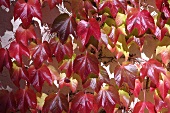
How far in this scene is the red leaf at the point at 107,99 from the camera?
1.37 metres

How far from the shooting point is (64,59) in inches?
57.5

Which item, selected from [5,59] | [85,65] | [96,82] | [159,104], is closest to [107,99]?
[96,82]

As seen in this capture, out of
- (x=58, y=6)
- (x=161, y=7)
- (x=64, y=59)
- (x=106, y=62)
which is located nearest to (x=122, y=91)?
(x=106, y=62)

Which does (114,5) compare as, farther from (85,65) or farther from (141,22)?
(85,65)

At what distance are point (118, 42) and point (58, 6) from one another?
0.38 metres

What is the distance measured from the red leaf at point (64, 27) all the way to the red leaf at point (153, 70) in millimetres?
397

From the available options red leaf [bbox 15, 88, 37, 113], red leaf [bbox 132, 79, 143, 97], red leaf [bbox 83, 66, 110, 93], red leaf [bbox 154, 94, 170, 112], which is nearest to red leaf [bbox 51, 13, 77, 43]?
red leaf [bbox 83, 66, 110, 93]

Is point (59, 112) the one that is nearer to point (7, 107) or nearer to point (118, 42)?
point (7, 107)

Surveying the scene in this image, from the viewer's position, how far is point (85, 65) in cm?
132

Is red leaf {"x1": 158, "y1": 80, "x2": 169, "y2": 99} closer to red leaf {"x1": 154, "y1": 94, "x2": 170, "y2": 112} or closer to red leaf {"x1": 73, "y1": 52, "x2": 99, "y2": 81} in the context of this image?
red leaf {"x1": 154, "y1": 94, "x2": 170, "y2": 112}

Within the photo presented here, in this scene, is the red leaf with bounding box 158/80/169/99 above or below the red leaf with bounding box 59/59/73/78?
below

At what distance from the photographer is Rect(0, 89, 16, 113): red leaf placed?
4.75 ft

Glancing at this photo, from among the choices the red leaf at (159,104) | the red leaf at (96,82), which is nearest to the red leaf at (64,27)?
the red leaf at (96,82)

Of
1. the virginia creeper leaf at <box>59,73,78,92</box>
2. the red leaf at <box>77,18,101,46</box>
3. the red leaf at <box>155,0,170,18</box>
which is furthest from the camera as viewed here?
the virginia creeper leaf at <box>59,73,78,92</box>
